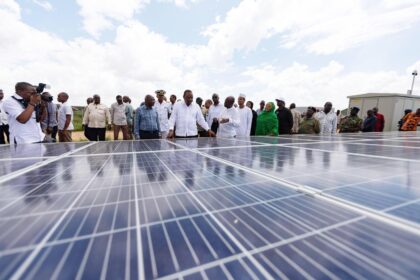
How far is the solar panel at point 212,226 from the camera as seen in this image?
511 mm

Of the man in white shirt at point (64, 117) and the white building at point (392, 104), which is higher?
the white building at point (392, 104)

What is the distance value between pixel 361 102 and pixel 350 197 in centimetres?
1856

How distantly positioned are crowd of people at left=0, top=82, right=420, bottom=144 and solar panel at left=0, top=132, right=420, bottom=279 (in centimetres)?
325

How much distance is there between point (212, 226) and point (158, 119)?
5.90 metres

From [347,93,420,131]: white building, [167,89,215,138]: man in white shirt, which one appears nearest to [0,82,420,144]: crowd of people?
[167,89,215,138]: man in white shirt

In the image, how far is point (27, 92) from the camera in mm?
3789

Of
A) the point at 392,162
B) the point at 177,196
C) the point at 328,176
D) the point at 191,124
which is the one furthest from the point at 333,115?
the point at 177,196

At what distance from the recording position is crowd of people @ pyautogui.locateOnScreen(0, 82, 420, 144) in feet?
12.5

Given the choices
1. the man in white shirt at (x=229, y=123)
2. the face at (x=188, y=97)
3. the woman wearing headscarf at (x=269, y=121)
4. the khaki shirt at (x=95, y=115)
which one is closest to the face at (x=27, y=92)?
the face at (x=188, y=97)

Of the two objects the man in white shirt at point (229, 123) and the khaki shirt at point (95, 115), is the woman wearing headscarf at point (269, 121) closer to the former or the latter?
the man in white shirt at point (229, 123)

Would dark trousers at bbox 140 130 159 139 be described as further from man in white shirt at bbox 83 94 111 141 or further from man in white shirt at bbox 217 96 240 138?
man in white shirt at bbox 83 94 111 141

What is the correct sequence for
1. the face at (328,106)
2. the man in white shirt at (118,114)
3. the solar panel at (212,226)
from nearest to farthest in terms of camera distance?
the solar panel at (212,226) → the face at (328,106) → the man in white shirt at (118,114)

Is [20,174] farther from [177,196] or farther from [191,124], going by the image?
[191,124]

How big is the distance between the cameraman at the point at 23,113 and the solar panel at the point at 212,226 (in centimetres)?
298
